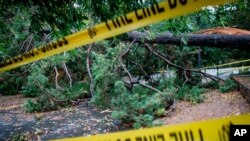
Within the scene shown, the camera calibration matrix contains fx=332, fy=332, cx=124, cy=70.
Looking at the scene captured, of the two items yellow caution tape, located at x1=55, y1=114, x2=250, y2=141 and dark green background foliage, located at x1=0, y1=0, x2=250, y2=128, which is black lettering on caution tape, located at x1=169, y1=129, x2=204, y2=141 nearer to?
yellow caution tape, located at x1=55, y1=114, x2=250, y2=141

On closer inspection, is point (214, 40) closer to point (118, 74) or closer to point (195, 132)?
point (118, 74)

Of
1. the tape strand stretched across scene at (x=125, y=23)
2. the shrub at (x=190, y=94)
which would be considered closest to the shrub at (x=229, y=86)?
the shrub at (x=190, y=94)

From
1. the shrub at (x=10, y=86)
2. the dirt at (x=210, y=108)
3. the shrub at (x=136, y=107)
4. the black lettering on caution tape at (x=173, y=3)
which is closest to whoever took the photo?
the black lettering on caution tape at (x=173, y=3)

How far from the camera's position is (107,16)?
368 centimetres

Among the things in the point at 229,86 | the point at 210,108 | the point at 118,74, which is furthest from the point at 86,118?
the point at 229,86

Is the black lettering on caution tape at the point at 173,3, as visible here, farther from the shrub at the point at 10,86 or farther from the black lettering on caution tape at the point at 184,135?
the shrub at the point at 10,86

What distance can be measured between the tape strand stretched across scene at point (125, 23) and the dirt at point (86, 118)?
18.2ft

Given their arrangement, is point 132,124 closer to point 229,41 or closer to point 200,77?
point 229,41

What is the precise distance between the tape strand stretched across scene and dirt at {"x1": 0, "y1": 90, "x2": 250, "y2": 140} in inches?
218

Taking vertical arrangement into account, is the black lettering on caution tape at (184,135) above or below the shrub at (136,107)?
above

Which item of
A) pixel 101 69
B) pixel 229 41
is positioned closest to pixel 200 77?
pixel 101 69

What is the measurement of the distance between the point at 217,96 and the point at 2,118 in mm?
7144

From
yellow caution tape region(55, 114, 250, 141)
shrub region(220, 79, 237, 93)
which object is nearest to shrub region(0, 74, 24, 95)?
shrub region(220, 79, 237, 93)

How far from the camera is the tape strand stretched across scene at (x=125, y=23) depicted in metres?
1.63
